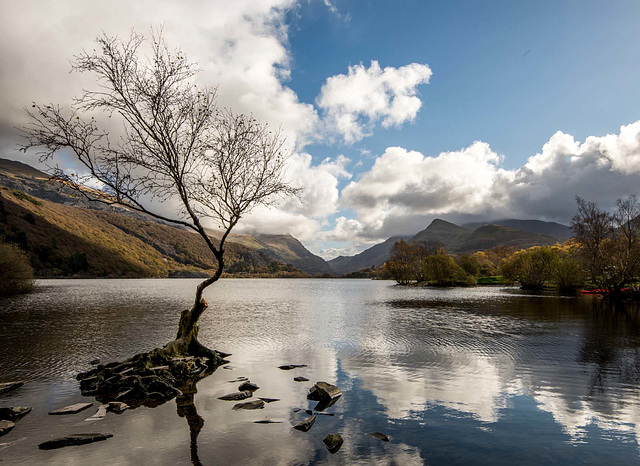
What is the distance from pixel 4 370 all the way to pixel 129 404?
498 inches

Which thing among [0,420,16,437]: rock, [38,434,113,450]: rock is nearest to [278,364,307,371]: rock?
[38,434,113,450]: rock

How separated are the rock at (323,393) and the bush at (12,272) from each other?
281 feet

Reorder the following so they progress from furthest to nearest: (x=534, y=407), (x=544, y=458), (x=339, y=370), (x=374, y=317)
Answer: (x=374, y=317)
(x=339, y=370)
(x=534, y=407)
(x=544, y=458)

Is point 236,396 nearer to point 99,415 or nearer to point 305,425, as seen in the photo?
point 305,425

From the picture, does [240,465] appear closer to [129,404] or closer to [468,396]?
[129,404]

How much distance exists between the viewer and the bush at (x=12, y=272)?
242 feet

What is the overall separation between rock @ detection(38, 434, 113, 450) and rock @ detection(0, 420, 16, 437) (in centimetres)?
236

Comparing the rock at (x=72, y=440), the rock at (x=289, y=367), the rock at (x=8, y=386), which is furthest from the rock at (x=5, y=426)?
the rock at (x=289, y=367)

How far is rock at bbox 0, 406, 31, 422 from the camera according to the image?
13998mm

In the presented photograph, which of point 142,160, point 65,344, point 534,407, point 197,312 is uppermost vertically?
point 142,160

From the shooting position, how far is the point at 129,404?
51.4 ft

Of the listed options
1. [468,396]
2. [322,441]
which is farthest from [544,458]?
[322,441]

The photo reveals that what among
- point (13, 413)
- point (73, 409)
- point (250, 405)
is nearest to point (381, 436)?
point (250, 405)

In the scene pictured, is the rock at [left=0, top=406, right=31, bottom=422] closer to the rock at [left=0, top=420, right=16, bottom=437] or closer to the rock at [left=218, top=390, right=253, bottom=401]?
the rock at [left=0, top=420, right=16, bottom=437]
